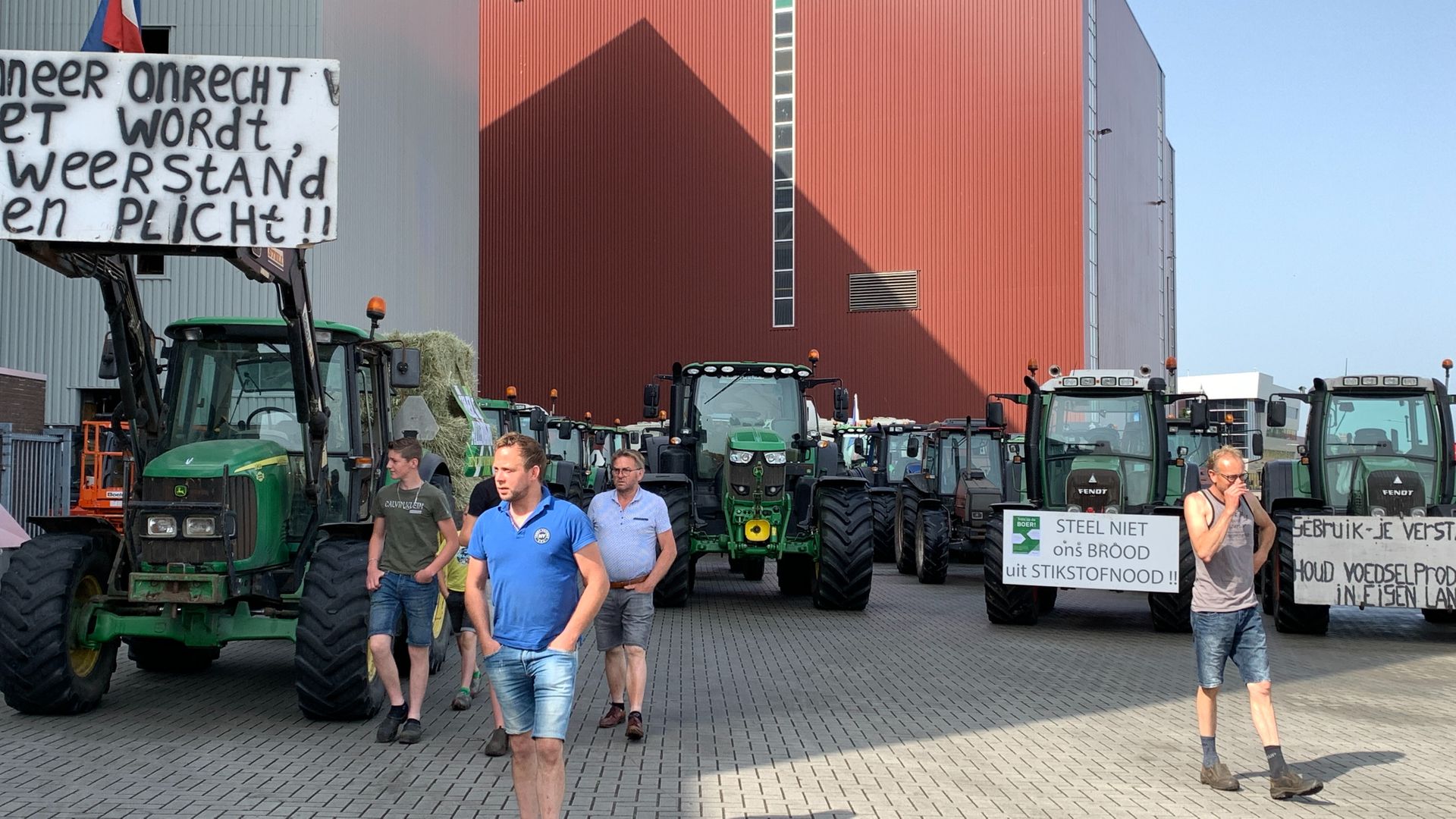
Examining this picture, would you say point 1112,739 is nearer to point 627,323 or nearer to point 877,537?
point 877,537

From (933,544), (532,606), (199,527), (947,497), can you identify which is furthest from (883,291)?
(532,606)

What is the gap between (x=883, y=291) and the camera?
129 ft

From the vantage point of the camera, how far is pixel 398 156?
27.4 metres

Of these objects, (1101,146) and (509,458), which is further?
(1101,146)

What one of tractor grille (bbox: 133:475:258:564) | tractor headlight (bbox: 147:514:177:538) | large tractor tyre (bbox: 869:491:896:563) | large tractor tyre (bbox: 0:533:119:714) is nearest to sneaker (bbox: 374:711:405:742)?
tractor grille (bbox: 133:475:258:564)

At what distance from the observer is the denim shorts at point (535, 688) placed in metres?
5.16

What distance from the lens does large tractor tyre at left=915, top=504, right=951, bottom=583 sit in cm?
1919

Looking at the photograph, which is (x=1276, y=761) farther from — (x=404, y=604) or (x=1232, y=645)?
(x=404, y=604)

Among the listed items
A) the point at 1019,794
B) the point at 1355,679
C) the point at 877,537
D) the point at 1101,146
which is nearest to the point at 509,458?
the point at 1019,794

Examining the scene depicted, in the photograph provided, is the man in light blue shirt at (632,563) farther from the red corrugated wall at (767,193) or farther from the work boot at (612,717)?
the red corrugated wall at (767,193)

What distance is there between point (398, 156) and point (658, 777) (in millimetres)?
22218

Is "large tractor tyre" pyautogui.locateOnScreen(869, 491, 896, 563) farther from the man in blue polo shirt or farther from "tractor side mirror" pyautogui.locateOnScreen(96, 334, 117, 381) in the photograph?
the man in blue polo shirt

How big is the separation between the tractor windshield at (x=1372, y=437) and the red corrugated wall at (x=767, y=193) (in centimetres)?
2324

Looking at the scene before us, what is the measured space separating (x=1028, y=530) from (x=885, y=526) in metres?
9.76
